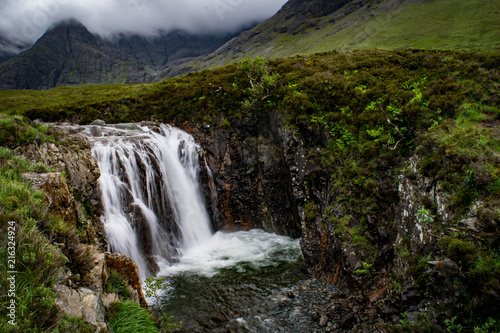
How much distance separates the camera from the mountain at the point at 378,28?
4678 cm

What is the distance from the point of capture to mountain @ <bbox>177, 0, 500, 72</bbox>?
4678cm

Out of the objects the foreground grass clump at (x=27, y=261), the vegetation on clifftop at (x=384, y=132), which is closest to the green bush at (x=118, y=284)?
the foreground grass clump at (x=27, y=261)

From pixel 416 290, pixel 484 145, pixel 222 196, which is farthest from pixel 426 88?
pixel 222 196

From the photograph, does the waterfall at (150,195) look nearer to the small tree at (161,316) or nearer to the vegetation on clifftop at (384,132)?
the small tree at (161,316)

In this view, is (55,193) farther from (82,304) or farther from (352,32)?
(352,32)

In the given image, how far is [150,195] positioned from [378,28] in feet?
336

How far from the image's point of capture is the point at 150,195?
17203 mm

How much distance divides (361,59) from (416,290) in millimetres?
20416

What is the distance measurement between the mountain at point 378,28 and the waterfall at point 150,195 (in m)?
41.7

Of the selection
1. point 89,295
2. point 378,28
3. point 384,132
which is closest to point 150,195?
point 89,295

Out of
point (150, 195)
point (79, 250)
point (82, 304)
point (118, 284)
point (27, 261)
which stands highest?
point (150, 195)

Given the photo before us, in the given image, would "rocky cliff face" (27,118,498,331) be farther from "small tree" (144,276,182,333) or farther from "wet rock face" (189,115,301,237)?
"small tree" (144,276,182,333)

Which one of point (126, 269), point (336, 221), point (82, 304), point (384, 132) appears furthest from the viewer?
point (384, 132)

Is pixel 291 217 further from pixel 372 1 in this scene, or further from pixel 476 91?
pixel 372 1
